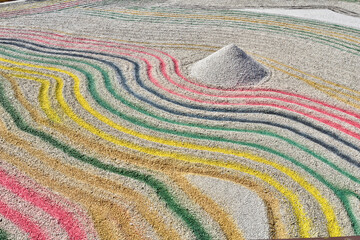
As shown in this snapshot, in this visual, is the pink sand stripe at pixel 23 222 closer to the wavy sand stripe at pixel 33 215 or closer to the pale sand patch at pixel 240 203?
the wavy sand stripe at pixel 33 215

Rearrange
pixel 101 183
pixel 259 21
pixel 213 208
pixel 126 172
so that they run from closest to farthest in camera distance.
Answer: pixel 213 208 → pixel 101 183 → pixel 126 172 → pixel 259 21

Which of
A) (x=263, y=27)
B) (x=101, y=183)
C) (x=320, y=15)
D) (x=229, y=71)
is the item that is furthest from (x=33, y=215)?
(x=320, y=15)

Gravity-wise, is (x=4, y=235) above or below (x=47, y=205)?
below

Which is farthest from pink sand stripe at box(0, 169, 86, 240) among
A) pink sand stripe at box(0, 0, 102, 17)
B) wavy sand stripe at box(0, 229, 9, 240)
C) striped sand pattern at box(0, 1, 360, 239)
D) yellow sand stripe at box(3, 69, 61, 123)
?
pink sand stripe at box(0, 0, 102, 17)

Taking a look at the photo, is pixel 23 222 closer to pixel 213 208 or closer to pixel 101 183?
pixel 101 183

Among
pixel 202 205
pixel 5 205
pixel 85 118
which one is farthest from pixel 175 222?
pixel 85 118

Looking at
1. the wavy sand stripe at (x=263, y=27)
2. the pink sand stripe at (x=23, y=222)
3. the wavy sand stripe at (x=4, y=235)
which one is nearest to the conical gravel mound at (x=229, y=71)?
the wavy sand stripe at (x=263, y=27)
